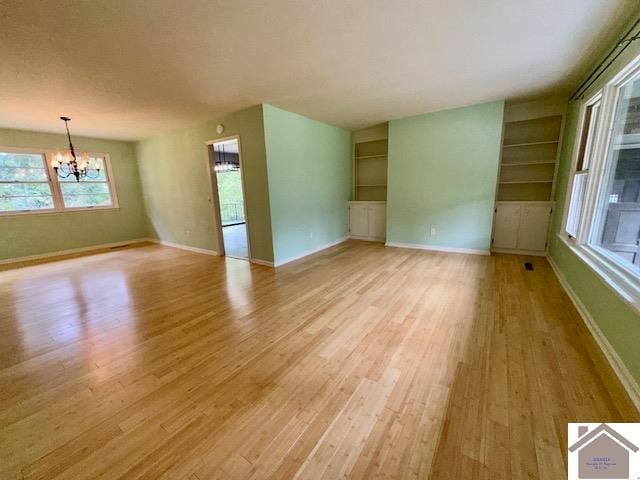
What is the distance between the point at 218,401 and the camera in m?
1.48

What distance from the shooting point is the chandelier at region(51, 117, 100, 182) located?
4.28 meters

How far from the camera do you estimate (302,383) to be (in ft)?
5.25

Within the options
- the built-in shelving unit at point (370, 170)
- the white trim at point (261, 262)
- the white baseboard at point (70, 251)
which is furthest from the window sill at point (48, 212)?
the built-in shelving unit at point (370, 170)

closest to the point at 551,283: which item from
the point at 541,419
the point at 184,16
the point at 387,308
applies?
the point at 387,308

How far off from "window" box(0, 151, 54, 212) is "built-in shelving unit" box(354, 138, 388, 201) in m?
6.69

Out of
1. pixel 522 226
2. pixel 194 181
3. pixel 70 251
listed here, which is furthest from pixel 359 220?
pixel 70 251

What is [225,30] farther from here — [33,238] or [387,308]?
[33,238]

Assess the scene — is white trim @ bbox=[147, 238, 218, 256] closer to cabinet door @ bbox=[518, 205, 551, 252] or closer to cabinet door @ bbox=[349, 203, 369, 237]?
cabinet door @ bbox=[349, 203, 369, 237]

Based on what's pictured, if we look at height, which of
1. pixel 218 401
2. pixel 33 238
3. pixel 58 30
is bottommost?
pixel 218 401

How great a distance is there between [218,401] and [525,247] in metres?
5.09

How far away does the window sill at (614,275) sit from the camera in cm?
159

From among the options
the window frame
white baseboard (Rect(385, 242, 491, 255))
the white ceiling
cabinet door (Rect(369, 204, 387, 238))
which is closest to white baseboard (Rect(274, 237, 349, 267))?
cabinet door (Rect(369, 204, 387, 238))

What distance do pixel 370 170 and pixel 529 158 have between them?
2973 millimetres

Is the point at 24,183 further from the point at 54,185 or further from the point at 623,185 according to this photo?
the point at 623,185
